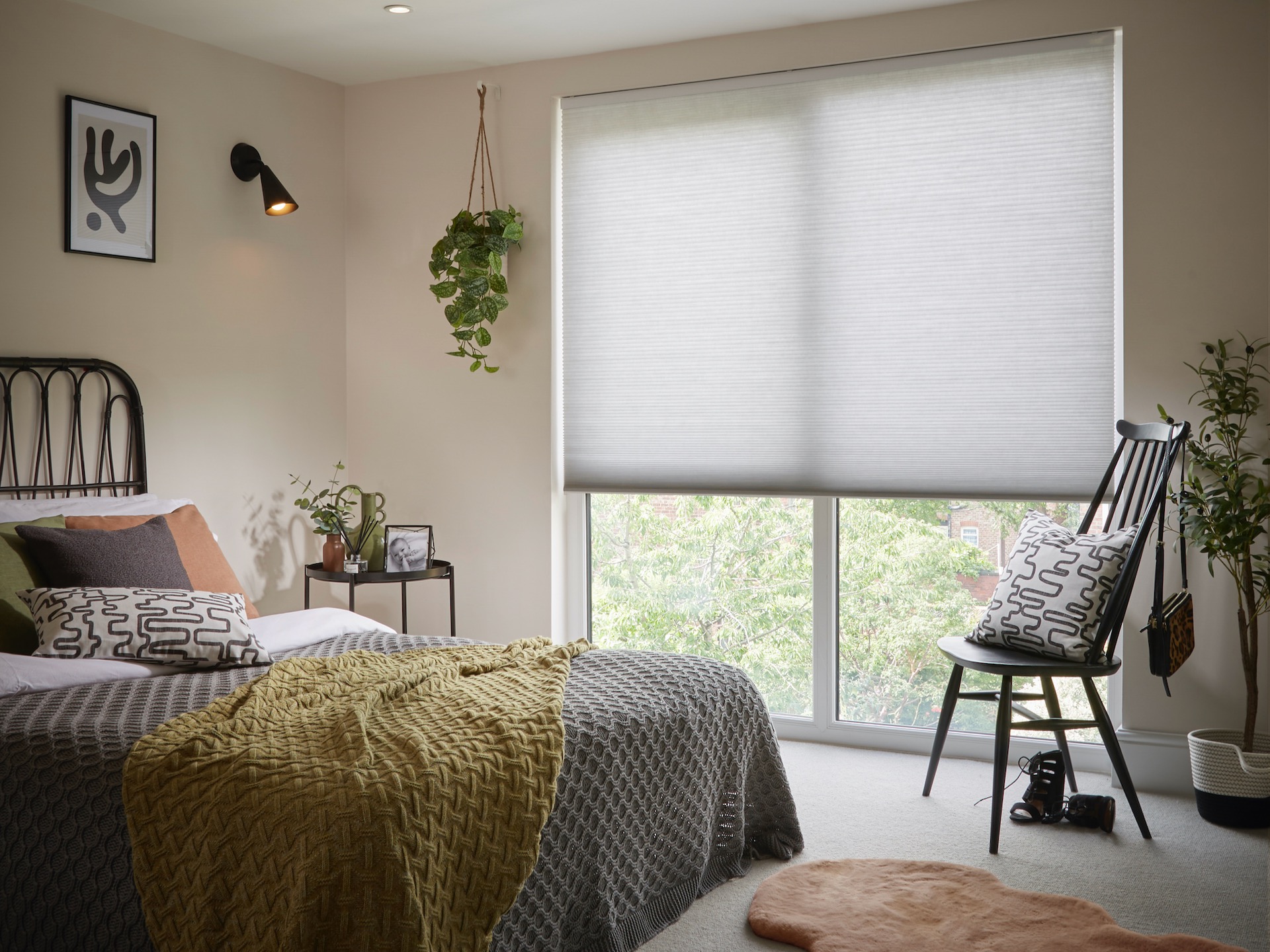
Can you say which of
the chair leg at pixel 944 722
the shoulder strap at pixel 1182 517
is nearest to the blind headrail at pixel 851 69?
the shoulder strap at pixel 1182 517

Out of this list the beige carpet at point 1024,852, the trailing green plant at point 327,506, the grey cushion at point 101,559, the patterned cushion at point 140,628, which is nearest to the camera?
the beige carpet at point 1024,852

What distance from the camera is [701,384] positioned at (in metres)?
3.77

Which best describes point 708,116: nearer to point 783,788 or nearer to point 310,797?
point 783,788

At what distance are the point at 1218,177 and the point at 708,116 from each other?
1.64 meters

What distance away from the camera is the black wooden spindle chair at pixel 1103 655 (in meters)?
2.76

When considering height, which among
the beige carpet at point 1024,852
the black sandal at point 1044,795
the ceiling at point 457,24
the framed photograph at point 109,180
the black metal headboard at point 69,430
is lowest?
the beige carpet at point 1024,852

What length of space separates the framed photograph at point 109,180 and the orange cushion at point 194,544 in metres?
0.93

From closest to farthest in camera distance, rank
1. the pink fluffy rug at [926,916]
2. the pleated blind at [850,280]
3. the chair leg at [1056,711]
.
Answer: the pink fluffy rug at [926,916] < the chair leg at [1056,711] < the pleated blind at [850,280]

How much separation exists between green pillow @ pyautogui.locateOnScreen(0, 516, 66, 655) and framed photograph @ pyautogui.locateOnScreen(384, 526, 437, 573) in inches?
47.5

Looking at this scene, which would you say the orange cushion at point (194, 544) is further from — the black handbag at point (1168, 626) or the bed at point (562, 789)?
the black handbag at point (1168, 626)

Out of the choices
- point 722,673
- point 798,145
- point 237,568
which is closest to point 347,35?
point 798,145

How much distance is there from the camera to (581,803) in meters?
2.05

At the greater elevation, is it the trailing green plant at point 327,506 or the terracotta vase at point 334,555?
the trailing green plant at point 327,506

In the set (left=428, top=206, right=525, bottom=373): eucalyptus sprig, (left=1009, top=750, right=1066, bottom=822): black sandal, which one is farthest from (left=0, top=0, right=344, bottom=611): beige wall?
(left=1009, top=750, right=1066, bottom=822): black sandal
